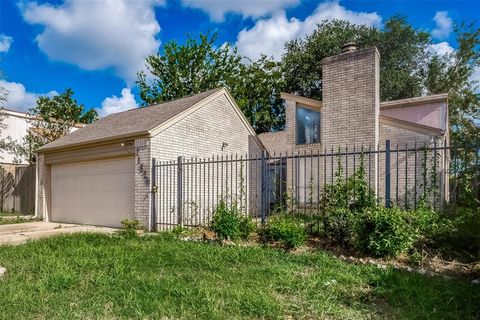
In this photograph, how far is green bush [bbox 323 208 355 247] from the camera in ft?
19.3

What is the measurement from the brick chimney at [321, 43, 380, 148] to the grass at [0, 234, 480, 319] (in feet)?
21.6

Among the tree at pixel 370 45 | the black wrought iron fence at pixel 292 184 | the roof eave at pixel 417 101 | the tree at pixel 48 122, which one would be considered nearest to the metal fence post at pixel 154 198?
the black wrought iron fence at pixel 292 184

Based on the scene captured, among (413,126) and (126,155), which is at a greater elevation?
(413,126)

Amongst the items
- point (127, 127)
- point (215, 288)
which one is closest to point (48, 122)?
point (127, 127)

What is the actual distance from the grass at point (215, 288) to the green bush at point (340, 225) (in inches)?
30.5

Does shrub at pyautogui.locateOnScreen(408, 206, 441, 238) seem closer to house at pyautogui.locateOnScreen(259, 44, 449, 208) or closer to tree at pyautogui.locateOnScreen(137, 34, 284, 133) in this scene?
house at pyautogui.locateOnScreen(259, 44, 449, 208)

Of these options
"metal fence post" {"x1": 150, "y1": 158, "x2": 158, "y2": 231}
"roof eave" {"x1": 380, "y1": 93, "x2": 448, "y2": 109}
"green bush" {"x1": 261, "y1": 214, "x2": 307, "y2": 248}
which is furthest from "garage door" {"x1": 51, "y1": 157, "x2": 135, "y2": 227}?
"roof eave" {"x1": 380, "y1": 93, "x2": 448, "y2": 109}

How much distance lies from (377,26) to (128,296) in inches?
1039

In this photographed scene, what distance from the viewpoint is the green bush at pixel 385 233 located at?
523 cm

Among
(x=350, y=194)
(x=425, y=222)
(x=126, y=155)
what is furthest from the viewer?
(x=126, y=155)

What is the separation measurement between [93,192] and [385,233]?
29.0 ft

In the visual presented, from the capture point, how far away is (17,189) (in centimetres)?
1427

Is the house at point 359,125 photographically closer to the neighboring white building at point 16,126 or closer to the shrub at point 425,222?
the shrub at point 425,222

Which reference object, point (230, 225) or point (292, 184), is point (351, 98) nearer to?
point (292, 184)
